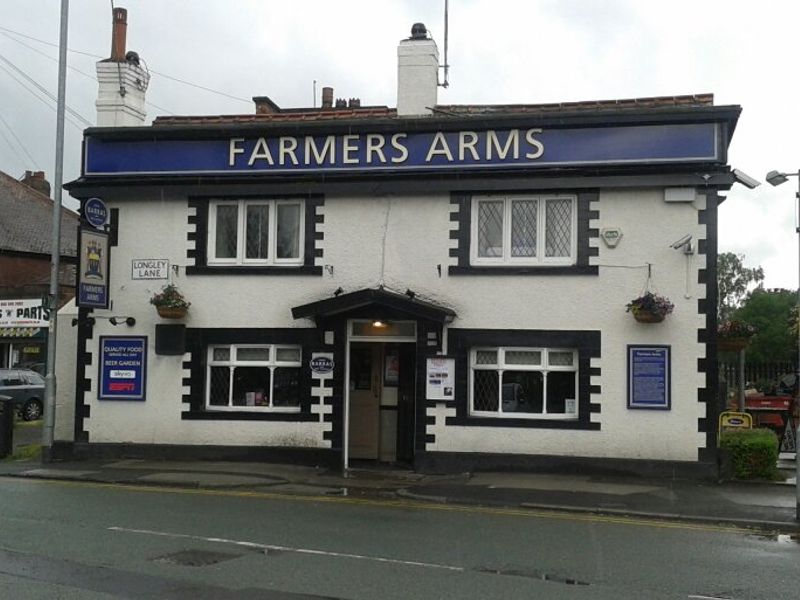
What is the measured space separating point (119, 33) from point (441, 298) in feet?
31.7

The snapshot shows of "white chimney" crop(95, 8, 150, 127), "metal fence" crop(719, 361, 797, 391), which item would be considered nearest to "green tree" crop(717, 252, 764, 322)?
"metal fence" crop(719, 361, 797, 391)

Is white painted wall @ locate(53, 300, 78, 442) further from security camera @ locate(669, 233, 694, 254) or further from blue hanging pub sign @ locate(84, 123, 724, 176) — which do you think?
security camera @ locate(669, 233, 694, 254)

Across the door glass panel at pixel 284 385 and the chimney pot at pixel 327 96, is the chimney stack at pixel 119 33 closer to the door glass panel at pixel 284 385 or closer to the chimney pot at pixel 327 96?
the door glass panel at pixel 284 385

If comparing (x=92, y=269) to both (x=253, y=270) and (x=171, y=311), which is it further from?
(x=253, y=270)

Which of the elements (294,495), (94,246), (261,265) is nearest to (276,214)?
(261,265)

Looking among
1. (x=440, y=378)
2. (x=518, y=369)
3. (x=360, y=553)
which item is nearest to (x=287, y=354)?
(x=440, y=378)

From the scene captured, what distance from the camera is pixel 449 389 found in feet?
51.7

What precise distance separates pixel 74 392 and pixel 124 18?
8.37m

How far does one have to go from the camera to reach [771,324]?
50.0 metres

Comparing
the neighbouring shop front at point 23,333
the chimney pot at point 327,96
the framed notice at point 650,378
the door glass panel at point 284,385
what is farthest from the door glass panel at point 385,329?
the neighbouring shop front at point 23,333

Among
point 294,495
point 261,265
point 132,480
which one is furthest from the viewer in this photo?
point 261,265

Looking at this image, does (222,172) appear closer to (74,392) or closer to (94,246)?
(94,246)

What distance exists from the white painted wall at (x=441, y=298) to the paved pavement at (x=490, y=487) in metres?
0.65

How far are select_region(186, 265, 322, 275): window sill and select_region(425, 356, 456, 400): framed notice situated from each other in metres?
2.76
